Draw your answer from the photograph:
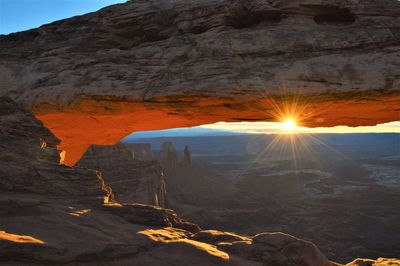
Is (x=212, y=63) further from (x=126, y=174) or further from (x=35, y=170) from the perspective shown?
(x=126, y=174)

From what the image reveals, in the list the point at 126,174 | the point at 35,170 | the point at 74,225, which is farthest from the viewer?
the point at 126,174

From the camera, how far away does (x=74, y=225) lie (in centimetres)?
873

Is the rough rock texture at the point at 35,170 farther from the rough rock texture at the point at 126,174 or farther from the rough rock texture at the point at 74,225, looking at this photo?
the rough rock texture at the point at 126,174

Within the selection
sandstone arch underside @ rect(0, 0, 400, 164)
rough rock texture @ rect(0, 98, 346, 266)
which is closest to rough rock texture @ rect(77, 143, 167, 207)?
sandstone arch underside @ rect(0, 0, 400, 164)

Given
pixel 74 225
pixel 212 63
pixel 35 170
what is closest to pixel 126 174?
pixel 212 63

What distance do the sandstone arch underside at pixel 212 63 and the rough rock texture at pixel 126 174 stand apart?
961 inches

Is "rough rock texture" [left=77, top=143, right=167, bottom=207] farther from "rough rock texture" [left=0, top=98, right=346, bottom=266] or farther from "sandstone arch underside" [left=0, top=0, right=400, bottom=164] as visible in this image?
"rough rock texture" [left=0, top=98, right=346, bottom=266]

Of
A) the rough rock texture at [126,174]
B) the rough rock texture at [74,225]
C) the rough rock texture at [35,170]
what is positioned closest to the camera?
the rough rock texture at [74,225]

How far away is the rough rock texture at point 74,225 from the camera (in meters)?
7.62

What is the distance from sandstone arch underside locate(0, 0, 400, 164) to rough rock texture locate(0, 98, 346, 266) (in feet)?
11.0

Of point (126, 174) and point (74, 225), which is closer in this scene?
point (74, 225)

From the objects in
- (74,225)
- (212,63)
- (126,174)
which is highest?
(212,63)

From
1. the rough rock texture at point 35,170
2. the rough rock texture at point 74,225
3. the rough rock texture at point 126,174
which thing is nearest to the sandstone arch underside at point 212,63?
the rough rock texture at point 35,170

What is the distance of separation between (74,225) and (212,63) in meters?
7.69
